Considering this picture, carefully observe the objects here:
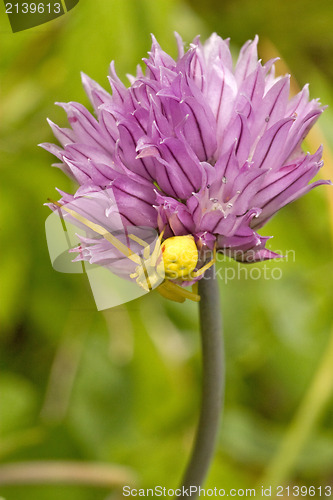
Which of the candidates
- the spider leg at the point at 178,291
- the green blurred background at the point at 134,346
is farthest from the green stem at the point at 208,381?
the green blurred background at the point at 134,346

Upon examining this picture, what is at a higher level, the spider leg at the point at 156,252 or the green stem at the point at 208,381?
the spider leg at the point at 156,252

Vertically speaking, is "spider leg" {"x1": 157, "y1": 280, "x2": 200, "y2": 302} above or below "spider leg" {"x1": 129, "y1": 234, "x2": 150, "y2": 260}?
below

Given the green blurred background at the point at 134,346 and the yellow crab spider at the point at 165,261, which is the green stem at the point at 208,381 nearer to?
the yellow crab spider at the point at 165,261

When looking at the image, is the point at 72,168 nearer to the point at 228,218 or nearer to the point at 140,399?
the point at 228,218

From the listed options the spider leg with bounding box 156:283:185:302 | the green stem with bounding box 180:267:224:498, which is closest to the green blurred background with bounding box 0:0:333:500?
the green stem with bounding box 180:267:224:498

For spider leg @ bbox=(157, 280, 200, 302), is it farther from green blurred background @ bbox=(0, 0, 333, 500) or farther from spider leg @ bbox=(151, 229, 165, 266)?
green blurred background @ bbox=(0, 0, 333, 500)

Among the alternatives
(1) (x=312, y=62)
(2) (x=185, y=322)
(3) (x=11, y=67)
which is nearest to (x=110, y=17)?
(3) (x=11, y=67)

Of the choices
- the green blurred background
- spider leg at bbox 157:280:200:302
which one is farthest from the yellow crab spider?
the green blurred background

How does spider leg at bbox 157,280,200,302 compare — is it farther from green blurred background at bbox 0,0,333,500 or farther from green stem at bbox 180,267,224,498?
green blurred background at bbox 0,0,333,500

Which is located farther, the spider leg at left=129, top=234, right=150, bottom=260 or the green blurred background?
the green blurred background
